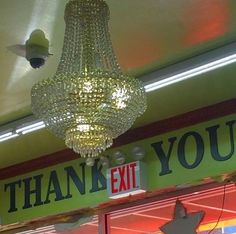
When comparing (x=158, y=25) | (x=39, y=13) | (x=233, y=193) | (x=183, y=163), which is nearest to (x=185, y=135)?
(x=183, y=163)

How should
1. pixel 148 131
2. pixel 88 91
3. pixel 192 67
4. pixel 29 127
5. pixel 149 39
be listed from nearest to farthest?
1. pixel 88 91
2. pixel 149 39
3. pixel 192 67
4. pixel 29 127
5. pixel 148 131

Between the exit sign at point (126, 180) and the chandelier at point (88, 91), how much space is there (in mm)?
2049

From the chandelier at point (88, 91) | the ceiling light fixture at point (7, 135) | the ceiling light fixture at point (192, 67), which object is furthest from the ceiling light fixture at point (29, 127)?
the chandelier at point (88, 91)

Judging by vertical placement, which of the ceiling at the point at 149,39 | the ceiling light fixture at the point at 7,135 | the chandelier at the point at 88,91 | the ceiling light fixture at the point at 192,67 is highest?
the ceiling light fixture at the point at 7,135

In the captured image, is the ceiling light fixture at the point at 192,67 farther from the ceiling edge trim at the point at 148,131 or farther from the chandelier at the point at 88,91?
the chandelier at the point at 88,91

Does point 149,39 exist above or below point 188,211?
above

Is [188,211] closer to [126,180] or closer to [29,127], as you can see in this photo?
[126,180]

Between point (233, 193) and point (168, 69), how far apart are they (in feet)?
4.63

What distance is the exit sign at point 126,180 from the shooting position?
555cm

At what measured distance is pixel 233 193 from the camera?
5.47m

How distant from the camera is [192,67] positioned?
15.0 ft

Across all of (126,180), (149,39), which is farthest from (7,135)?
(149,39)

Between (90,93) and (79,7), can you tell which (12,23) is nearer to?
(79,7)

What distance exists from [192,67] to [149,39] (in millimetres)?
425
